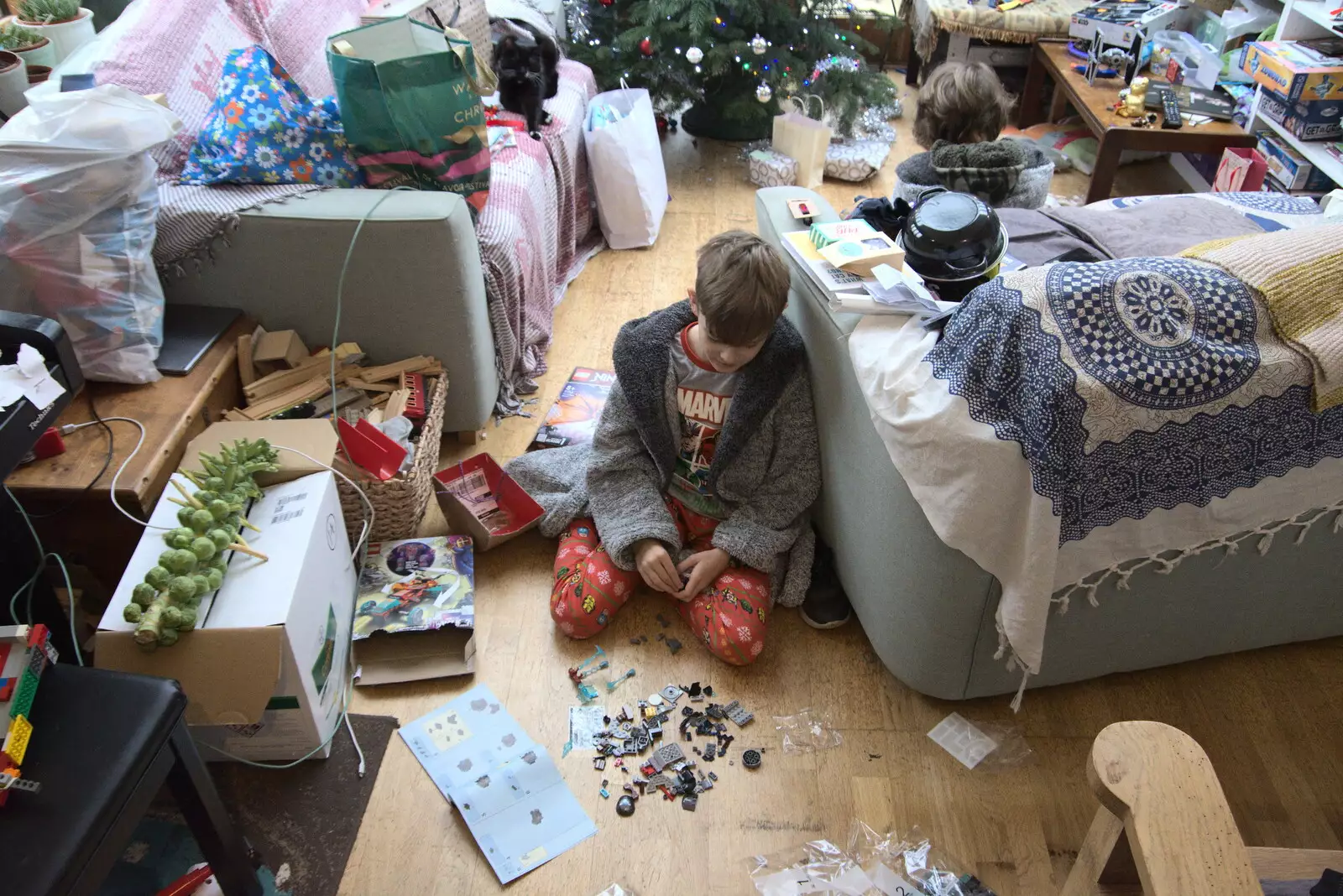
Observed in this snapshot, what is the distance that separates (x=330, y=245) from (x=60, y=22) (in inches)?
40.9

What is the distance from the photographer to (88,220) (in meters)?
1.67

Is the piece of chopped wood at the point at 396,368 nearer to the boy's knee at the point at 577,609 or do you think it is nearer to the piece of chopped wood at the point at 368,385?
the piece of chopped wood at the point at 368,385

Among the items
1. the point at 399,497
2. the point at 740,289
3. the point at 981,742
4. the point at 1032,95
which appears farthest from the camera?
the point at 1032,95

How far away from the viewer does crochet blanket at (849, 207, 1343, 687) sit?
4.03 feet

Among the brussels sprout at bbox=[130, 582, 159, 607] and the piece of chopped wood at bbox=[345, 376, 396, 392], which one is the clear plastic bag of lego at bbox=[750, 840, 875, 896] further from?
the piece of chopped wood at bbox=[345, 376, 396, 392]

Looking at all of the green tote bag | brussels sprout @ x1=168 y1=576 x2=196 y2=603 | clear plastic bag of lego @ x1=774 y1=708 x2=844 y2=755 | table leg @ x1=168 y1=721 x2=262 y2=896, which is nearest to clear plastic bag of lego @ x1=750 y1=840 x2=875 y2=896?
clear plastic bag of lego @ x1=774 y1=708 x2=844 y2=755

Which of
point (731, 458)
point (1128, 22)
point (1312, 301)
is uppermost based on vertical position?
point (1312, 301)

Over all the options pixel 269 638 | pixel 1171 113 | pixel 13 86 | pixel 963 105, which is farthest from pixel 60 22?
pixel 1171 113

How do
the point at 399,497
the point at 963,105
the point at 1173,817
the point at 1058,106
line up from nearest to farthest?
the point at 1173,817
the point at 399,497
the point at 963,105
the point at 1058,106

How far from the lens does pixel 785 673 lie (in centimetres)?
175

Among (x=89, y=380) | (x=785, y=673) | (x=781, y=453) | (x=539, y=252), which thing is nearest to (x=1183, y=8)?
(x=539, y=252)

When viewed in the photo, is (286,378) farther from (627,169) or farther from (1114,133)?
(1114,133)

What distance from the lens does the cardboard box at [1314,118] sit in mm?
2701

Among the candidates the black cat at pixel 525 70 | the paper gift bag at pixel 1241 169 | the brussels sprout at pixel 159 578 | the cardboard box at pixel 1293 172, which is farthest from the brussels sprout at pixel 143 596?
the cardboard box at pixel 1293 172
